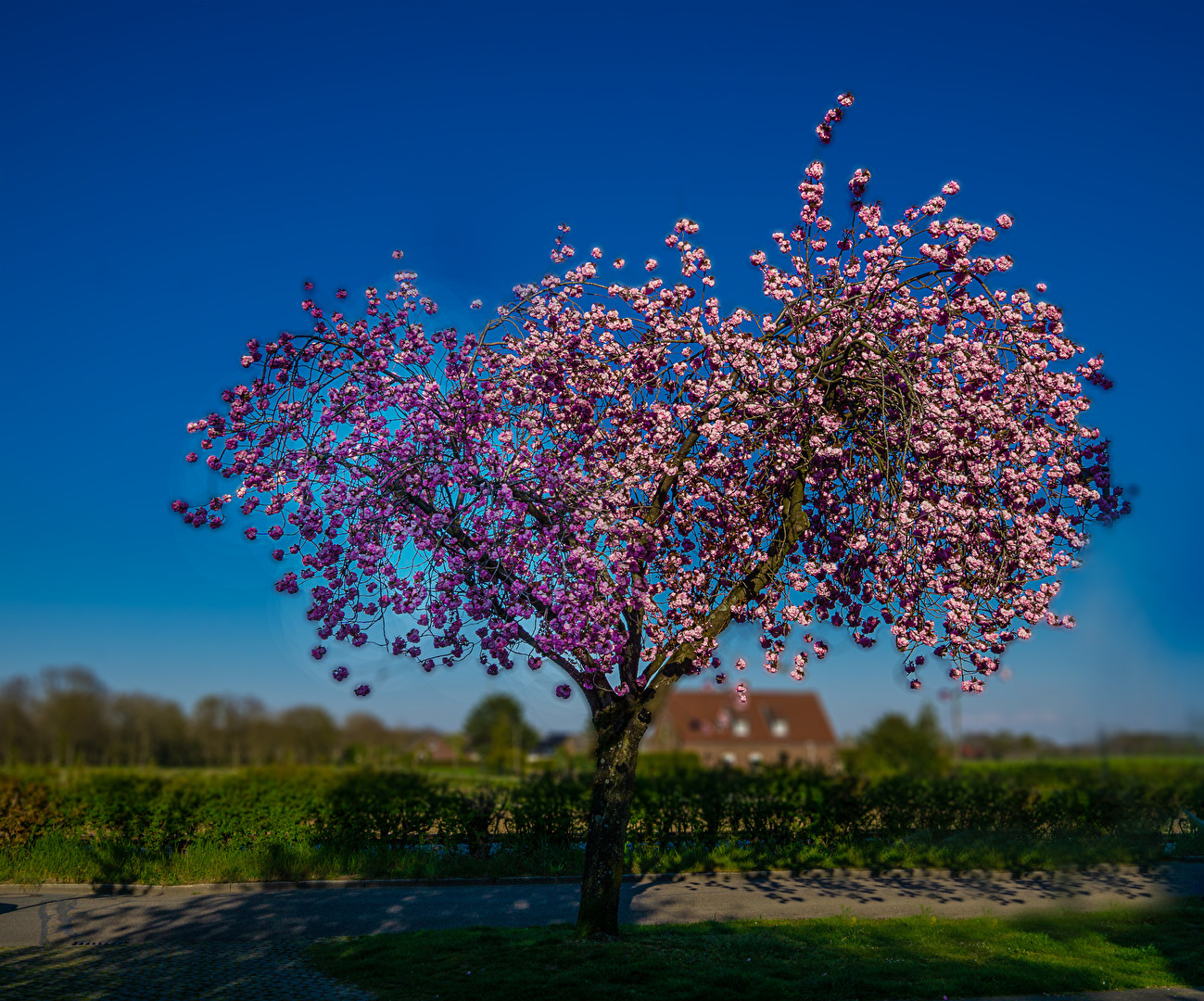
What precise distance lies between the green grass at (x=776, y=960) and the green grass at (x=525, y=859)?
4639 mm

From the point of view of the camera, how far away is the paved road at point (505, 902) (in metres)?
11.9

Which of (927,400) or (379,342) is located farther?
(379,342)

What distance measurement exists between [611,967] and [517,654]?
3315 mm

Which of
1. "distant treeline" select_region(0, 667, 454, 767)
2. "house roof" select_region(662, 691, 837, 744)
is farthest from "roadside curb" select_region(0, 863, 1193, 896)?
"distant treeline" select_region(0, 667, 454, 767)

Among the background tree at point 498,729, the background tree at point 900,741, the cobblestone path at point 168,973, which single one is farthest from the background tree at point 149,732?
the cobblestone path at point 168,973

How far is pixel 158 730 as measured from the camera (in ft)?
299

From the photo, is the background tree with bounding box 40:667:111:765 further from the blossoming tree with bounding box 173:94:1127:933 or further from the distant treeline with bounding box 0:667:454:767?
the blossoming tree with bounding box 173:94:1127:933

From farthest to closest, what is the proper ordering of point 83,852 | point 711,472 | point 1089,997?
1. point 83,852
2. point 711,472
3. point 1089,997

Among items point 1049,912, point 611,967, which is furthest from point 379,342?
point 1049,912

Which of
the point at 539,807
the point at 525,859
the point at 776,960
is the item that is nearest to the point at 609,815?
the point at 776,960

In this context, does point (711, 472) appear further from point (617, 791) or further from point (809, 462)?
point (617, 791)

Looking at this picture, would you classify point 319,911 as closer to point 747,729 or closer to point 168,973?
point 168,973

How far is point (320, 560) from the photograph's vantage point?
10.5 metres

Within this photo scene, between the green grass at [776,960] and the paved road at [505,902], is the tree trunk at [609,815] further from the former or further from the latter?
the paved road at [505,902]
